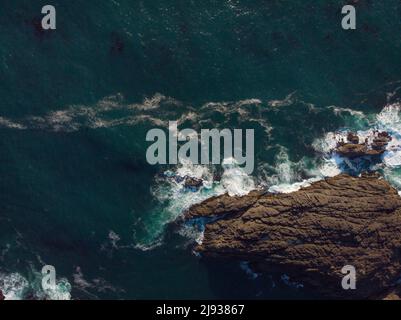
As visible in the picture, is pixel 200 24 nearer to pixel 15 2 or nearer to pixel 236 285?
pixel 15 2

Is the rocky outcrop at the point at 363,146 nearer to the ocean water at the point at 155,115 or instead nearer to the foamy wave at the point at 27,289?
the ocean water at the point at 155,115

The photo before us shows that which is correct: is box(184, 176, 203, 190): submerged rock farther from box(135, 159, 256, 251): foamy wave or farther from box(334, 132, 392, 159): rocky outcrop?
box(334, 132, 392, 159): rocky outcrop

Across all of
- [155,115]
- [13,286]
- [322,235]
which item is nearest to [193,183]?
[155,115]

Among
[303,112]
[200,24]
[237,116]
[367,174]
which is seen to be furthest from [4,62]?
[367,174]

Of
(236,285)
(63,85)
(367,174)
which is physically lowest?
(236,285)

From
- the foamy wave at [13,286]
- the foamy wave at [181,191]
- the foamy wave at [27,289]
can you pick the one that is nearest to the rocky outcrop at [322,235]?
the foamy wave at [181,191]

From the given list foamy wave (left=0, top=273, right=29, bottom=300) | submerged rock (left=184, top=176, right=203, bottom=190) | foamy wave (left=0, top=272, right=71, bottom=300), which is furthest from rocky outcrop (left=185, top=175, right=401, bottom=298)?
foamy wave (left=0, top=273, right=29, bottom=300)

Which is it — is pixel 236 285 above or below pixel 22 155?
below
